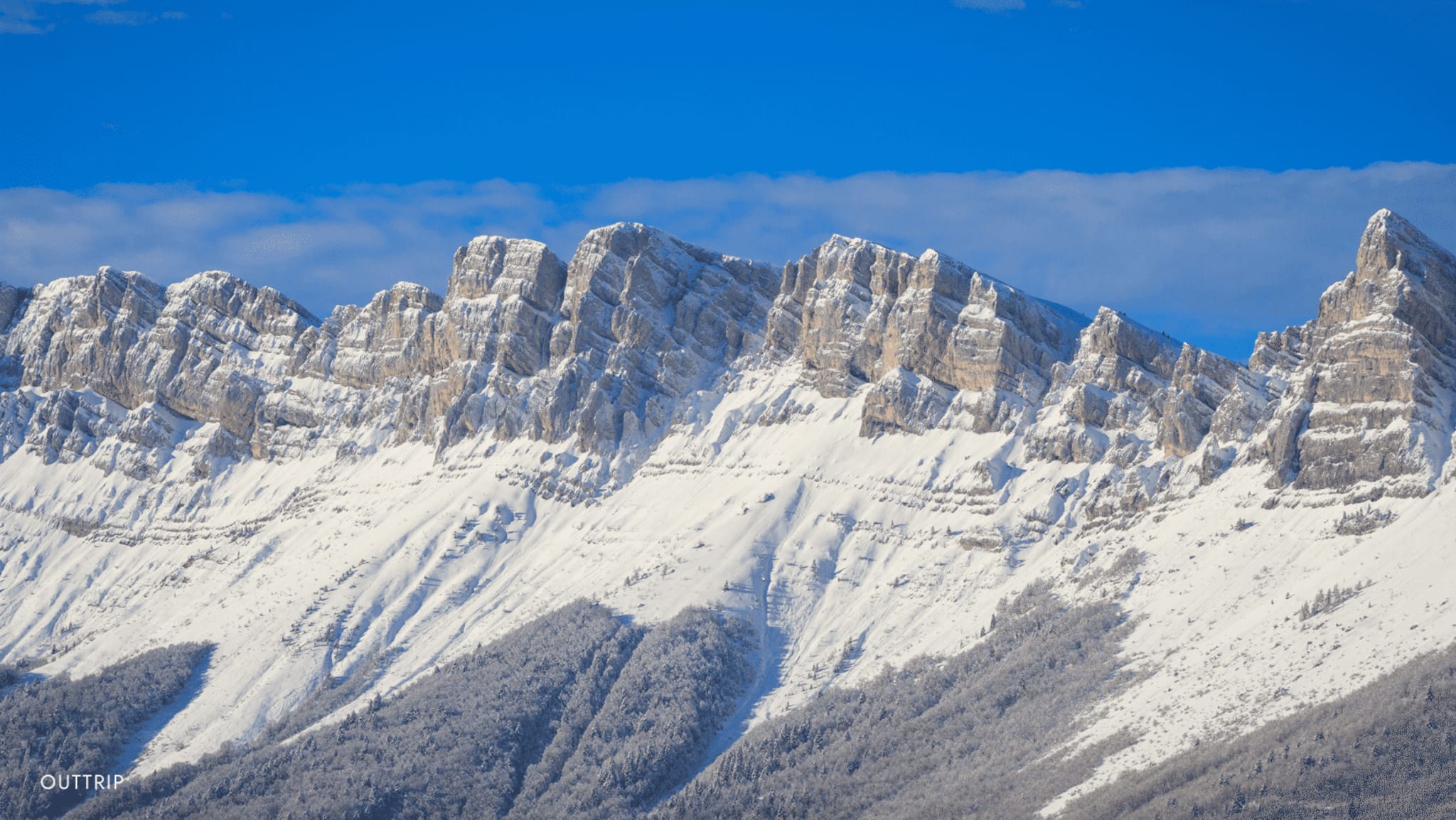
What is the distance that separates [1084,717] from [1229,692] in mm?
15473

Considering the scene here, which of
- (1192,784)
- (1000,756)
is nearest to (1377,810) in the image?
(1192,784)

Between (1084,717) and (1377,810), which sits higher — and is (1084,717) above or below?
above

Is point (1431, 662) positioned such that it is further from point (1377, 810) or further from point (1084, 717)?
point (1084, 717)

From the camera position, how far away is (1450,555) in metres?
192

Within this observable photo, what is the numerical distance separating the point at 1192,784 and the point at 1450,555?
43805 mm

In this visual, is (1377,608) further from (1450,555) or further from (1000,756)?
(1000,756)

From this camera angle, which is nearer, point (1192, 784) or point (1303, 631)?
point (1192, 784)

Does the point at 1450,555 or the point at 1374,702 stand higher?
the point at 1450,555

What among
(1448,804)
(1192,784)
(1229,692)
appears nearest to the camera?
(1448,804)

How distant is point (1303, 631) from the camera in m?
193

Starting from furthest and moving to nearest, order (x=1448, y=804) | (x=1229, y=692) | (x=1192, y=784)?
(x=1229, y=692), (x=1192, y=784), (x=1448, y=804)

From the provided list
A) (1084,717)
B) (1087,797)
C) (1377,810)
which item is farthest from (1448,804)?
(1084,717)

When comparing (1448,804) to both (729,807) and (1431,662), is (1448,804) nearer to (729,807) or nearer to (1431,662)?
(1431,662)

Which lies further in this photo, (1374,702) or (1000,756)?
(1000,756)
